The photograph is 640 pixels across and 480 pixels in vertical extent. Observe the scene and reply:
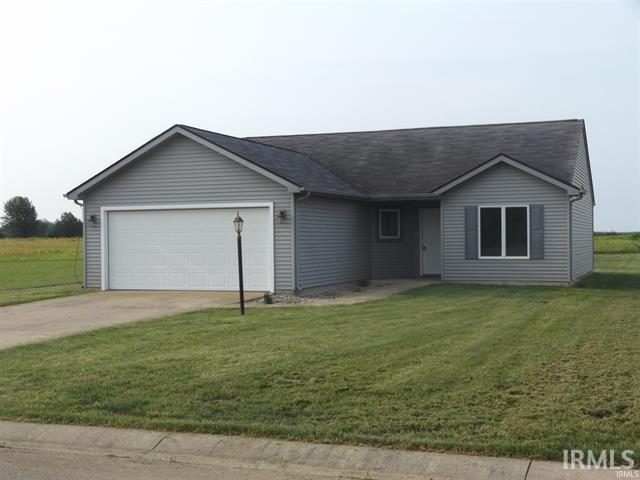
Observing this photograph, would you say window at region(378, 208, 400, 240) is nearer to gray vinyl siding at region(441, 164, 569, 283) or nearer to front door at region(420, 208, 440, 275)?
front door at region(420, 208, 440, 275)

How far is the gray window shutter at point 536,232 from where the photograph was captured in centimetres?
2016

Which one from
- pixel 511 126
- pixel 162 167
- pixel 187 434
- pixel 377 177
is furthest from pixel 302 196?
pixel 187 434

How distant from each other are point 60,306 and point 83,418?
9902 millimetres

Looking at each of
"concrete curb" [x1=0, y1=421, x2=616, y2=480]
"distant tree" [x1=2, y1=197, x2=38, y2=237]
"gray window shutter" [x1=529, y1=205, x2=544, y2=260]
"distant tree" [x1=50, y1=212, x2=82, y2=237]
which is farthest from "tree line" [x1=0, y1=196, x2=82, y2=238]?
"concrete curb" [x1=0, y1=421, x2=616, y2=480]

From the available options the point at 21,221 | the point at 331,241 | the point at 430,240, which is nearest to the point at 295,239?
the point at 331,241

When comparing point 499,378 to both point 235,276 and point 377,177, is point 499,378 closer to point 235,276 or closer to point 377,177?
point 235,276

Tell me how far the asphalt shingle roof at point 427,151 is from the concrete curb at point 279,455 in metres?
13.5

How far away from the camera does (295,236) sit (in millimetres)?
18500

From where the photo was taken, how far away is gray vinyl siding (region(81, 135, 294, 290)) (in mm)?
18672

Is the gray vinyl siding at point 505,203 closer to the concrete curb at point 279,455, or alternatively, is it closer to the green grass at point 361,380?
the green grass at point 361,380

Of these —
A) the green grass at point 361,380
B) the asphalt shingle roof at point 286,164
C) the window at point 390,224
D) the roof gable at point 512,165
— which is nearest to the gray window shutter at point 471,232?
the roof gable at point 512,165

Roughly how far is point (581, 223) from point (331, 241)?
8.50 m

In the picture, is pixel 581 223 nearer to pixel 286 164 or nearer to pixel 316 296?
pixel 286 164

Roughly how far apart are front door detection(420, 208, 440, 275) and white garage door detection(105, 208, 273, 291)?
22.1 feet
